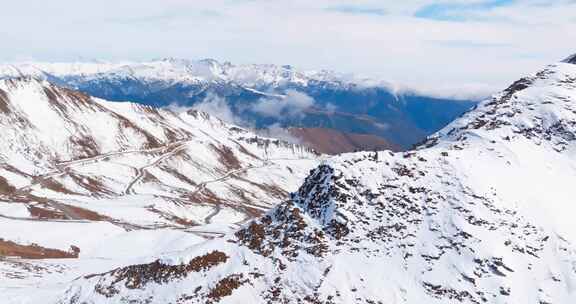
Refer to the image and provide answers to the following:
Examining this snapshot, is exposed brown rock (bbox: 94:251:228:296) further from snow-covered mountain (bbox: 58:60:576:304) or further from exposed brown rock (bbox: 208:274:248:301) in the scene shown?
exposed brown rock (bbox: 208:274:248:301)

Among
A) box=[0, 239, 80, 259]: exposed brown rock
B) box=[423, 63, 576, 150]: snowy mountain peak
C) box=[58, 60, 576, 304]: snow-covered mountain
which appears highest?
box=[423, 63, 576, 150]: snowy mountain peak

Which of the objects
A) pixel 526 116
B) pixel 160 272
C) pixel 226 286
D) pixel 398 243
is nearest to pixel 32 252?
pixel 160 272

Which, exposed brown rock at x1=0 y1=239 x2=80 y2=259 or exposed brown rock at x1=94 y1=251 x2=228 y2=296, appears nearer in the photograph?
exposed brown rock at x1=94 y1=251 x2=228 y2=296

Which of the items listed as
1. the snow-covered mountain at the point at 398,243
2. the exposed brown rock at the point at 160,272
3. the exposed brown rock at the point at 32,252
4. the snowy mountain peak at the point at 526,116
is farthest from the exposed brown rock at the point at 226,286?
the exposed brown rock at the point at 32,252

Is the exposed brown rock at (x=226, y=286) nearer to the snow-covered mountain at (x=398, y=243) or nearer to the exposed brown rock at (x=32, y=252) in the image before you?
the snow-covered mountain at (x=398, y=243)

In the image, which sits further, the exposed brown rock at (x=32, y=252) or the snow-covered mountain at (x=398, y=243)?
the exposed brown rock at (x=32, y=252)

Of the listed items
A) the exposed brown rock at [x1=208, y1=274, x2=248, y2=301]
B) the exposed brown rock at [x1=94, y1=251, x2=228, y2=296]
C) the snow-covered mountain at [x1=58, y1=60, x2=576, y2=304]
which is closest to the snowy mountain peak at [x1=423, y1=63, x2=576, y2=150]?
the snow-covered mountain at [x1=58, y1=60, x2=576, y2=304]

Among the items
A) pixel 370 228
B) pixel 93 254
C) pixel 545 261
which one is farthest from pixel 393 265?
pixel 93 254

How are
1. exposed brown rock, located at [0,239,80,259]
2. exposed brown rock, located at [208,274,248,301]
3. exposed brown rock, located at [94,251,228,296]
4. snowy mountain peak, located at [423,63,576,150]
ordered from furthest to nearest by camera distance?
exposed brown rock, located at [0,239,80,259] < snowy mountain peak, located at [423,63,576,150] < exposed brown rock, located at [94,251,228,296] < exposed brown rock, located at [208,274,248,301]

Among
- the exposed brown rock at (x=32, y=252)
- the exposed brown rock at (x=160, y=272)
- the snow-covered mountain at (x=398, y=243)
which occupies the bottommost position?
the exposed brown rock at (x=32, y=252)

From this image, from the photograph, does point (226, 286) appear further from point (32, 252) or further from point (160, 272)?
point (32, 252)
